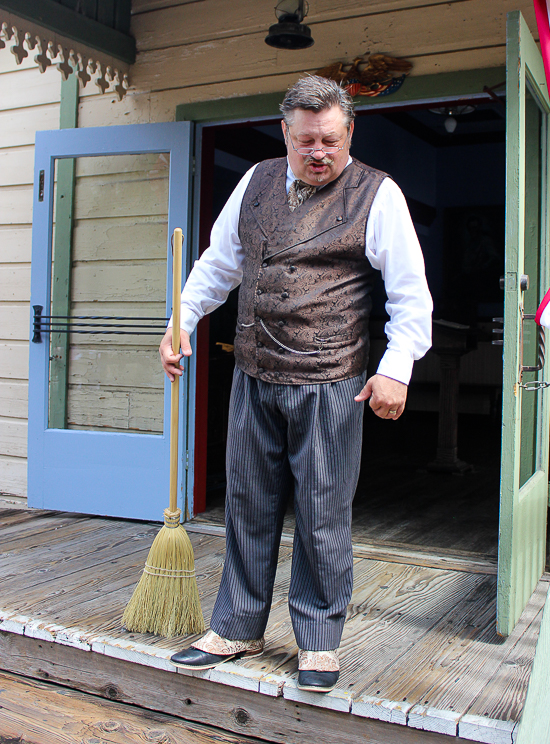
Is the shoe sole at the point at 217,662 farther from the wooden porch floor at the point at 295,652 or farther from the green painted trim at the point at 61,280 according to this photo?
the green painted trim at the point at 61,280

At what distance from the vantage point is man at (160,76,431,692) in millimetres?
1855

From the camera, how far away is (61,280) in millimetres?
3984

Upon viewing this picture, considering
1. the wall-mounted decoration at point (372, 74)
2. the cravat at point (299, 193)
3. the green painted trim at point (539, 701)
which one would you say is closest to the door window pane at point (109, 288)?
the wall-mounted decoration at point (372, 74)

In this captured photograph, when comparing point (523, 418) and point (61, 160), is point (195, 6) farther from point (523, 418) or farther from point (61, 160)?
point (523, 418)

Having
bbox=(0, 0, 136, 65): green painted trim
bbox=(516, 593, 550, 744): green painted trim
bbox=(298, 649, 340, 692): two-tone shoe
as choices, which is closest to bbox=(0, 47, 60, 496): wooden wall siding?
bbox=(0, 0, 136, 65): green painted trim

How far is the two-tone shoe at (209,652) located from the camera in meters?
2.01

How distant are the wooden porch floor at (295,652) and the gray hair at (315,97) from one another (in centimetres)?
149

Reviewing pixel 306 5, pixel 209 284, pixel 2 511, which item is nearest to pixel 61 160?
pixel 306 5

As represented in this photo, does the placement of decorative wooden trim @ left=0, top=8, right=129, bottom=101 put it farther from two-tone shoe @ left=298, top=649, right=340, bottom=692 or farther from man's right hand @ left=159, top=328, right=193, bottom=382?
two-tone shoe @ left=298, top=649, right=340, bottom=692

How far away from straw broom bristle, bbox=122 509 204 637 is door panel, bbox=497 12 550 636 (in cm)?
99

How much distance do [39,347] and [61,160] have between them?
104 centimetres

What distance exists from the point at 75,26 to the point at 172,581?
8.79 ft

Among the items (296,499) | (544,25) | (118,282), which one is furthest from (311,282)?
(118,282)

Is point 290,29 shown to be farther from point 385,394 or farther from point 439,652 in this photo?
point 439,652
